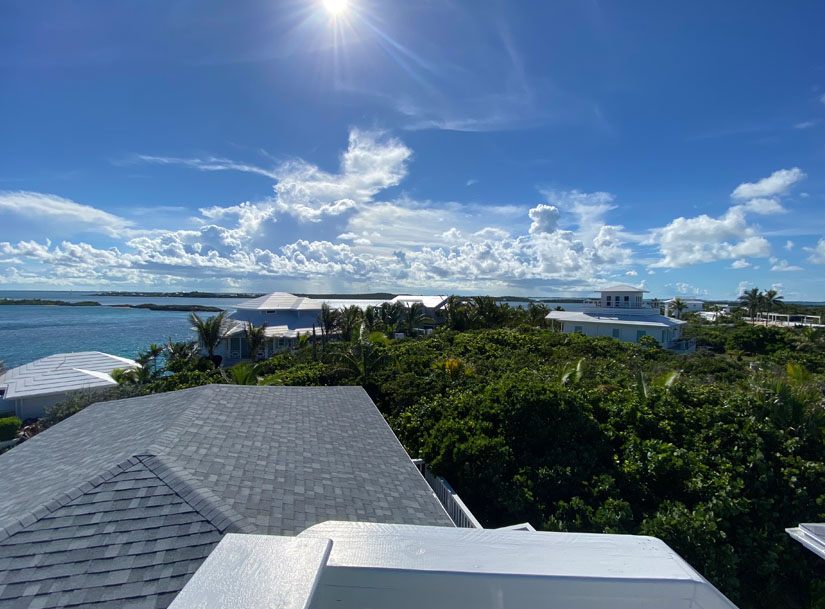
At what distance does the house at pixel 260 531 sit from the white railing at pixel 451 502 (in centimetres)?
150

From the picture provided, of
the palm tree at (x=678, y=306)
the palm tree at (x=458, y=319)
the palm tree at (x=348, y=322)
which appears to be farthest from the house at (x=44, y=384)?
the palm tree at (x=678, y=306)

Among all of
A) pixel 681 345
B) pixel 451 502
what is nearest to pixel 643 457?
pixel 451 502

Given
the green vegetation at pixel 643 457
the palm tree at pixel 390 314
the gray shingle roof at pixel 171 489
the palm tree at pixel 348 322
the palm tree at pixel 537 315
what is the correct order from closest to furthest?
the gray shingle roof at pixel 171 489 < the green vegetation at pixel 643 457 < the palm tree at pixel 348 322 < the palm tree at pixel 537 315 < the palm tree at pixel 390 314

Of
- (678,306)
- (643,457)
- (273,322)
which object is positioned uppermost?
(678,306)

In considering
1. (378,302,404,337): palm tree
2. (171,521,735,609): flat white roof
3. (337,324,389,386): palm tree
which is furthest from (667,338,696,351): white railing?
(171,521,735,609): flat white roof

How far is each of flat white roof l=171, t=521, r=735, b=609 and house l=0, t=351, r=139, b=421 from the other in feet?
71.0

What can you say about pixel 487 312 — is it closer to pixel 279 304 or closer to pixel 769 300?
pixel 279 304

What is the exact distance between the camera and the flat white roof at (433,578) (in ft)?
6.03

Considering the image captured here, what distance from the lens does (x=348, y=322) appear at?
3528 cm

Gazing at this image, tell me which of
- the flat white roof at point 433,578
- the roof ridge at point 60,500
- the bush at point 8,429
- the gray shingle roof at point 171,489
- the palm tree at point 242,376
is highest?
the flat white roof at point 433,578

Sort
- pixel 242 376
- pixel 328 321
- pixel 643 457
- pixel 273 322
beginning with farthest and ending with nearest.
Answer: pixel 273 322 → pixel 328 321 → pixel 242 376 → pixel 643 457

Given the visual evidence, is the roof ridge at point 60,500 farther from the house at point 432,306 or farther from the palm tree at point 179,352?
the house at point 432,306

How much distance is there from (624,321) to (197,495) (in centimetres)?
3932

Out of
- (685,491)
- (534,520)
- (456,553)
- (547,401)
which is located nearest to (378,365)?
(547,401)
